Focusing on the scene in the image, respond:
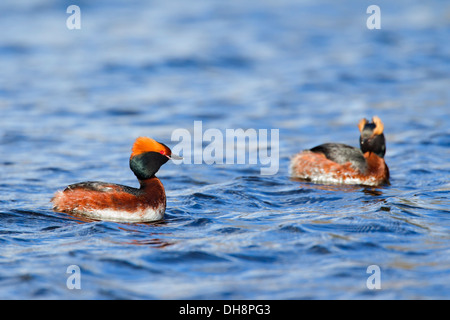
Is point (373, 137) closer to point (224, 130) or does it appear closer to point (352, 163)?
point (352, 163)

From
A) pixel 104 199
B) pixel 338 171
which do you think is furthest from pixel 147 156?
pixel 338 171

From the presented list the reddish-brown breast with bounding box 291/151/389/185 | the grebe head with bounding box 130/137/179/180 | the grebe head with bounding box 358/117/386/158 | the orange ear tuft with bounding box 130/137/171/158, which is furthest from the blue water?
the orange ear tuft with bounding box 130/137/171/158

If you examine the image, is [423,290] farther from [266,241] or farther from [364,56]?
[364,56]

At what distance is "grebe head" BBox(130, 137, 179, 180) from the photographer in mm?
10719

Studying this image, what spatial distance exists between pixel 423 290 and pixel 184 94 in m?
13.7

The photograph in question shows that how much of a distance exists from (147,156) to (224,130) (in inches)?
267

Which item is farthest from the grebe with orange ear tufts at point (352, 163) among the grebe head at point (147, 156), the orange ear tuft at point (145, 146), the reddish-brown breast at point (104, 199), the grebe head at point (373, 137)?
the reddish-brown breast at point (104, 199)

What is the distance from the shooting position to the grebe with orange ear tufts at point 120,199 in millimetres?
10359

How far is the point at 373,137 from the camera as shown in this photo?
1328 centimetres

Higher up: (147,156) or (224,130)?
(224,130)

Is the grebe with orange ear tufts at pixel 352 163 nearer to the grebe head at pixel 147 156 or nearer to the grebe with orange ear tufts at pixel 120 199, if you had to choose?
the grebe head at pixel 147 156

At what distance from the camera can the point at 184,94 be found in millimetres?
20906

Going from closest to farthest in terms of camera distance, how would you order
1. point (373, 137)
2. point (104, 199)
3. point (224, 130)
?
point (104, 199) → point (373, 137) → point (224, 130)
